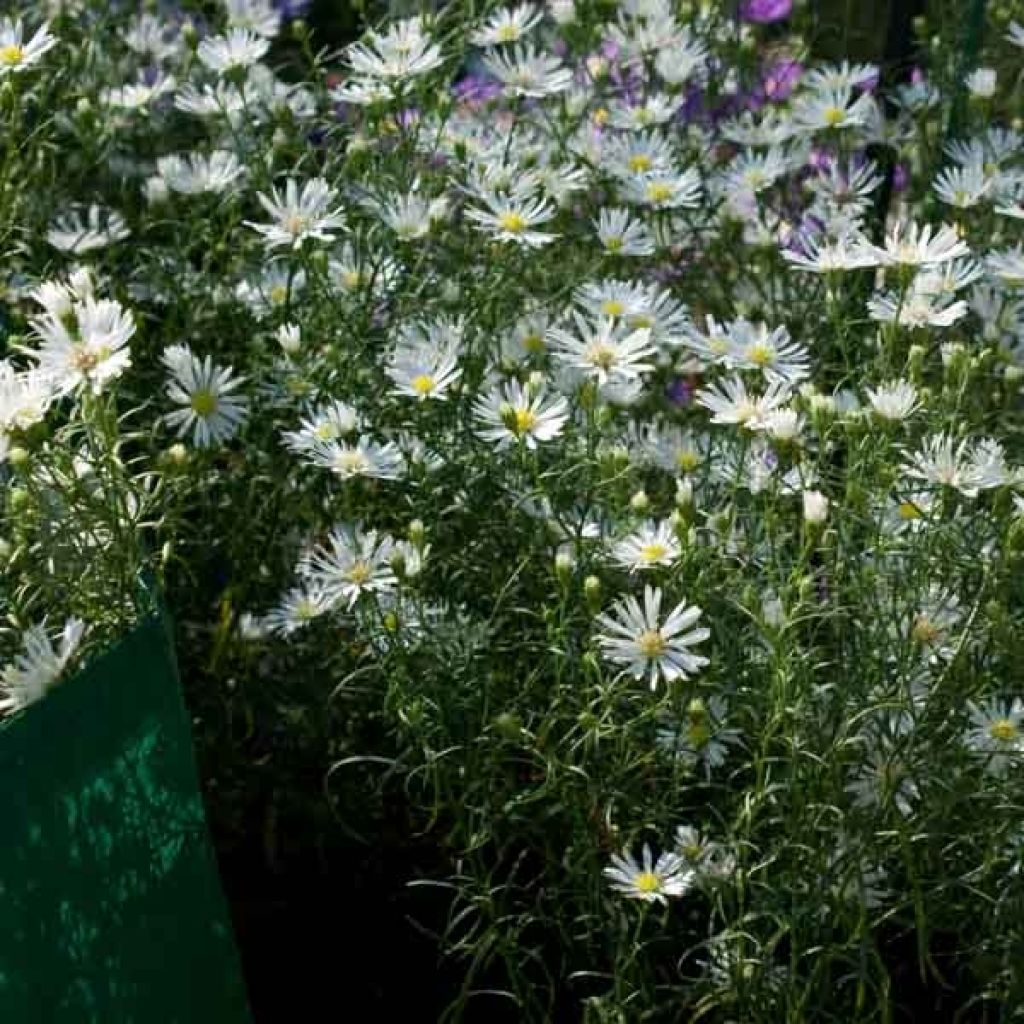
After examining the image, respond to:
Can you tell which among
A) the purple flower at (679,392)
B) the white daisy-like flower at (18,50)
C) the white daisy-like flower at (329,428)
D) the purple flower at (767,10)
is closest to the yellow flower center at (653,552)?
the white daisy-like flower at (329,428)

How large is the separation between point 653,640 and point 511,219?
0.57 m

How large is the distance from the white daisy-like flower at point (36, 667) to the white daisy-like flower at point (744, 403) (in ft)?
2.05

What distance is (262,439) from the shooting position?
228 centimetres

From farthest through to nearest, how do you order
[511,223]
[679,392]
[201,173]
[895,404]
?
[679,392] → [201,173] → [511,223] → [895,404]

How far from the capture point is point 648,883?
192 centimetres

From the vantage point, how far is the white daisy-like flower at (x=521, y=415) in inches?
79.5

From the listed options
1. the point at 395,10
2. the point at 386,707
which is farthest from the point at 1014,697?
the point at 395,10

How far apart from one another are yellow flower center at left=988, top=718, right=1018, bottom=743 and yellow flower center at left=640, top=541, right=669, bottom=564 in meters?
0.33

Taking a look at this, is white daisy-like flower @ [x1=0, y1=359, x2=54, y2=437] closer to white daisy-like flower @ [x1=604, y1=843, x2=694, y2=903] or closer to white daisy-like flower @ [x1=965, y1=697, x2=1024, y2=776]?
white daisy-like flower @ [x1=604, y1=843, x2=694, y2=903]

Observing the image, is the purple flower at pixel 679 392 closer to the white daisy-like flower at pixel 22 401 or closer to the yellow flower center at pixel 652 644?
the yellow flower center at pixel 652 644

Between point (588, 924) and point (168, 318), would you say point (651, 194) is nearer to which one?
point (168, 318)

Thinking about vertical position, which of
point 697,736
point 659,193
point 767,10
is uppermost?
point 767,10

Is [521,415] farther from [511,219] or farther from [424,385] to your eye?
[511,219]

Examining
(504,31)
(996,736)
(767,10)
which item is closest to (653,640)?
(996,736)
